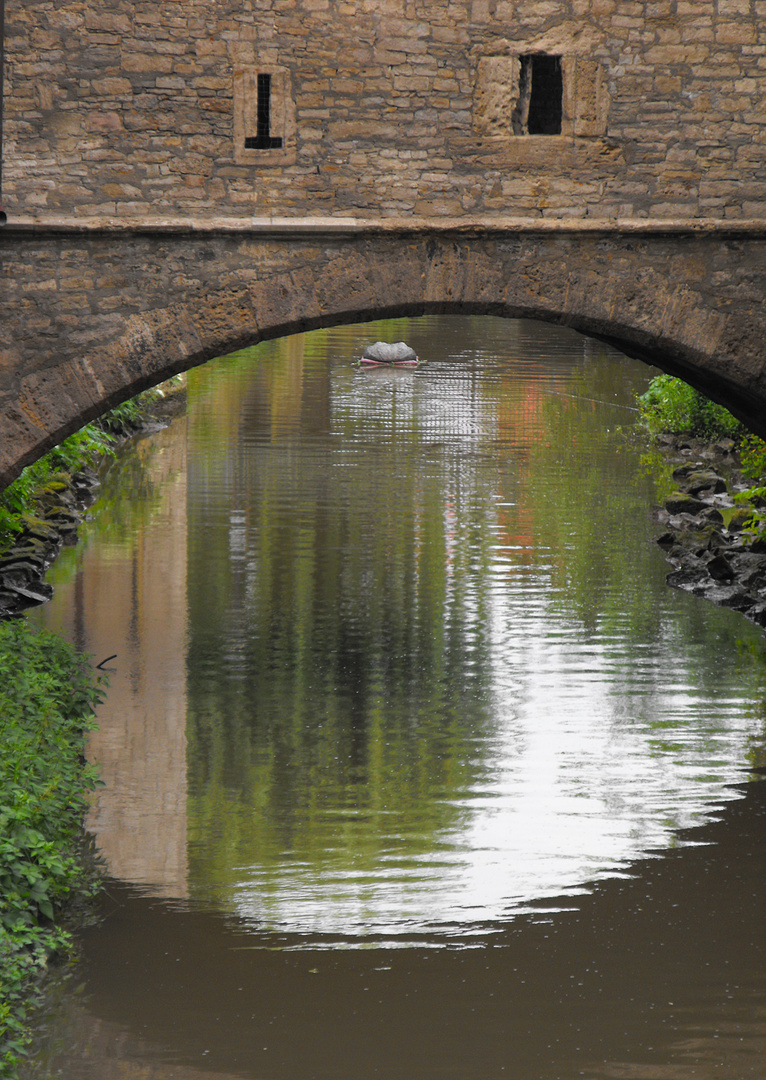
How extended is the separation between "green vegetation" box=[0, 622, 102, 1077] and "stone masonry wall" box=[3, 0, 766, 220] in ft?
10.5

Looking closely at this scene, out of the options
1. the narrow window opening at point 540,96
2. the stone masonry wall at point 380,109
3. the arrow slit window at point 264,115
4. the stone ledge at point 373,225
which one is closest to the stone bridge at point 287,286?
the stone ledge at point 373,225

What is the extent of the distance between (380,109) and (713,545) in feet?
25.9

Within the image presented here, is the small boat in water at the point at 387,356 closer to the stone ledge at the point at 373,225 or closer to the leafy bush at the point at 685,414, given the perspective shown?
the leafy bush at the point at 685,414

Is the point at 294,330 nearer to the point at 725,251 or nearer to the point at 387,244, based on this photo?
the point at 387,244

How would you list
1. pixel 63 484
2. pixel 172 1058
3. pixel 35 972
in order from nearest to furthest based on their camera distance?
pixel 172 1058
pixel 35 972
pixel 63 484

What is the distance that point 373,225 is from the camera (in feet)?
29.2

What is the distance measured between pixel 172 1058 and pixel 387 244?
18.1 ft

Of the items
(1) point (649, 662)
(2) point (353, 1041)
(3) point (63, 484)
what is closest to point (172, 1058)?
(2) point (353, 1041)

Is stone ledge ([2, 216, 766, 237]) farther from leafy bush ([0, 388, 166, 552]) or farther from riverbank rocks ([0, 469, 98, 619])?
riverbank rocks ([0, 469, 98, 619])

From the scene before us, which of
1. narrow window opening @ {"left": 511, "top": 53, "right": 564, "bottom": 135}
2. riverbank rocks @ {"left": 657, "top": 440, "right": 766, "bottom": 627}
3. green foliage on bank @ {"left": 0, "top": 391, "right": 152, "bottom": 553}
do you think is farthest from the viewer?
riverbank rocks @ {"left": 657, "top": 440, "right": 766, "bottom": 627}

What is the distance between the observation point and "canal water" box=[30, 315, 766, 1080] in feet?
20.0

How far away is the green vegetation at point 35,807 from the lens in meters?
5.95

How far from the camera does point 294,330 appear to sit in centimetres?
915

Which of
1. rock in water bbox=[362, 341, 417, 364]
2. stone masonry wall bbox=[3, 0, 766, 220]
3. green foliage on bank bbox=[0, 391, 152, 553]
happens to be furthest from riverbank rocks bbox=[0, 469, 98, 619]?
rock in water bbox=[362, 341, 417, 364]
